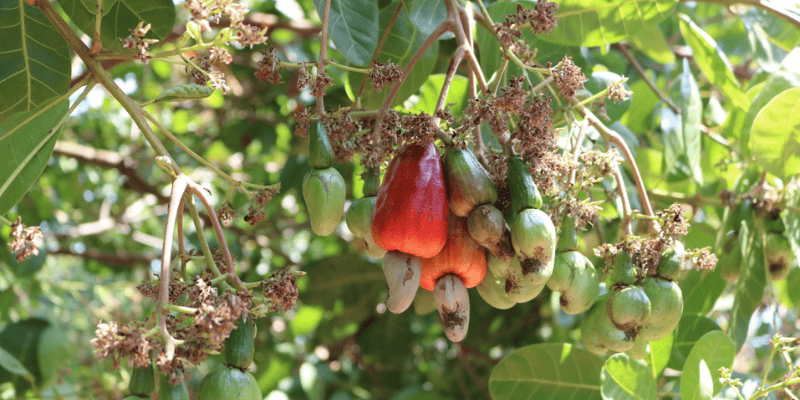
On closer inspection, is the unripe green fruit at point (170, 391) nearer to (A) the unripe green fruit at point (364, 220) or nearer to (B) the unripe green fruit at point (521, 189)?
(A) the unripe green fruit at point (364, 220)

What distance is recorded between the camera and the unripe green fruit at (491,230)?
0.92 m

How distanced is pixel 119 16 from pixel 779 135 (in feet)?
4.62

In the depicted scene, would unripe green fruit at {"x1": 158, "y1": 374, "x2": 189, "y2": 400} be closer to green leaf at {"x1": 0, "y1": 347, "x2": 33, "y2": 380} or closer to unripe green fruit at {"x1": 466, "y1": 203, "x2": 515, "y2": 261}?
unripe green fruit at {"x1": 466, "y1": 203, "x2": 515, "y2": 261}

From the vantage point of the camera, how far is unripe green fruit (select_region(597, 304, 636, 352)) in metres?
1.08

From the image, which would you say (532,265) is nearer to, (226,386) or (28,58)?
(226,386)

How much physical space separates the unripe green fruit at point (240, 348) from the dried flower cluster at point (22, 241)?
0.27m

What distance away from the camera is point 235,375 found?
0.86m

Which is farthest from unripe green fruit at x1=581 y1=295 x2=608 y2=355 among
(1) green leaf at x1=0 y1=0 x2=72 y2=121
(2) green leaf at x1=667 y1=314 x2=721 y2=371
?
(1) green leaf at x1=0 y1=0 x2=72 y2=121

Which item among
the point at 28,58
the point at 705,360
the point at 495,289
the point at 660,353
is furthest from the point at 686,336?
the point at 28,58

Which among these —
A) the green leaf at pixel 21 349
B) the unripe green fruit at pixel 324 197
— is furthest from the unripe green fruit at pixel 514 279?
the green leaf at pixel 21 349

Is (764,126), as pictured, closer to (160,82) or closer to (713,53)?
(713,53)

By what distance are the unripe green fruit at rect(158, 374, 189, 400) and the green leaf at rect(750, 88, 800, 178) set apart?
1.24 metres

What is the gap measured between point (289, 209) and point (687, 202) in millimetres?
2188

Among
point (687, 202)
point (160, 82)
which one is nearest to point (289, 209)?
point (160, 82)
